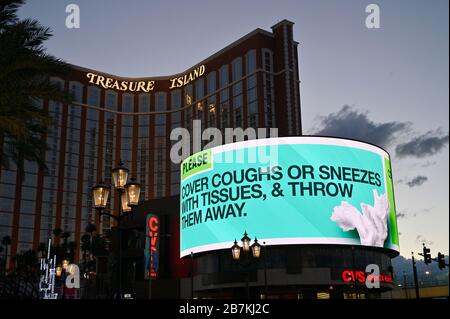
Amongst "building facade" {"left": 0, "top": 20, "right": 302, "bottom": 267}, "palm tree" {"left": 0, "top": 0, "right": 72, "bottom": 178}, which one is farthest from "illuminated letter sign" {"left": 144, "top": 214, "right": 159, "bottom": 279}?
"building facade" {"left": 0, "top": 20, "right": 302, "bottom": 267}

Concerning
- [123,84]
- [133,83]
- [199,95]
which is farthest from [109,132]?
[199,95]

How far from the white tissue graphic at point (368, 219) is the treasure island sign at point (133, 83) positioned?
7672 cm

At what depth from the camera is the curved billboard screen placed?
158 ft

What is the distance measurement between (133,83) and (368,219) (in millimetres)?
94951

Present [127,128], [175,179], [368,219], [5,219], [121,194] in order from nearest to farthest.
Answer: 1. [121,194]
2. [368,219]
3. [5,219]
4. [175,179]
5. [127,128]

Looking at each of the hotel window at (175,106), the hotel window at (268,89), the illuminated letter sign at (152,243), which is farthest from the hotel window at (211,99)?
the illuminated letter sign at (152,243)

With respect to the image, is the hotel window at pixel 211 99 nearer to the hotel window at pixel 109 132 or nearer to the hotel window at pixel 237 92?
the hotel window at pixel 237 92

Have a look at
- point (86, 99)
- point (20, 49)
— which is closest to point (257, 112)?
point (86, 99)

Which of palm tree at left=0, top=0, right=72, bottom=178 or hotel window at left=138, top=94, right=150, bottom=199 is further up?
hotel window at left=138, top=94, right=150, bottom=199

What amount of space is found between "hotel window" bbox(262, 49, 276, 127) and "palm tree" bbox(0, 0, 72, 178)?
8063cm

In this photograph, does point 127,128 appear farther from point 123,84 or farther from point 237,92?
point 237,92

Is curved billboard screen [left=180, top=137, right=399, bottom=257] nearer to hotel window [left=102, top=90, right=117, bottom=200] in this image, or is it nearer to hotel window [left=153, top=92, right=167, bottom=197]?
hotel window [left=153, top=92, right=167, bottom=197]

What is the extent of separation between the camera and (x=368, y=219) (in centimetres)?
4956

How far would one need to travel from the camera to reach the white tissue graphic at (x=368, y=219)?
159 feet
